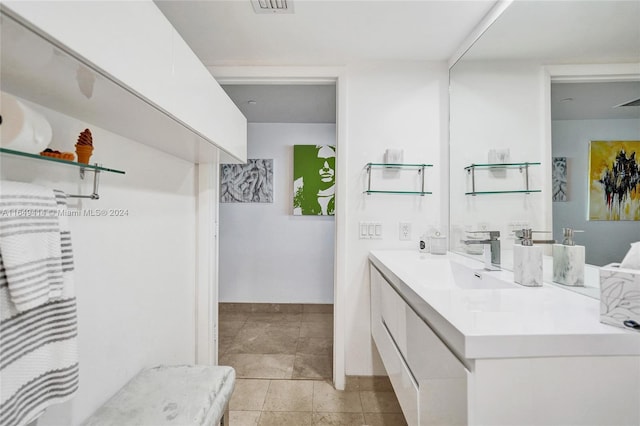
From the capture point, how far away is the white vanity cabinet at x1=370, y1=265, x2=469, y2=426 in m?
0.72

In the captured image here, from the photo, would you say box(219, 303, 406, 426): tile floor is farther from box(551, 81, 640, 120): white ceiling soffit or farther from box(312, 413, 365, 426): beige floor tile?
box(551, 81, 640, 120): white ceiling soffit

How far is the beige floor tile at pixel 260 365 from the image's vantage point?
2115 mm

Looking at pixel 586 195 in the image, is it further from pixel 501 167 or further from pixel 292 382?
pixel 292 382

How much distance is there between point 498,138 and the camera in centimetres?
147

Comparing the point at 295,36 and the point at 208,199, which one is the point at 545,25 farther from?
the point at 208,199

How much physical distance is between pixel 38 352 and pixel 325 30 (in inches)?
71.2

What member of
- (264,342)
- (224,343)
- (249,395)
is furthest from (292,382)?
(224,343)

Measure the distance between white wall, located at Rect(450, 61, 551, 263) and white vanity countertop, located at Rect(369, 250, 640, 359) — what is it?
0.38m

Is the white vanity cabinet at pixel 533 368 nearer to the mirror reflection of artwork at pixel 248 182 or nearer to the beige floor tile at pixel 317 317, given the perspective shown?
the beige floor tile at pixel 317 317

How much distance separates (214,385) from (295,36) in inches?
71.9

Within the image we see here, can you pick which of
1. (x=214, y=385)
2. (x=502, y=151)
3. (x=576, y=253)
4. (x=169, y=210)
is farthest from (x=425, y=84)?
(x=214, y=385)

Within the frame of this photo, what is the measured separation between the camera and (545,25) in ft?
3.91

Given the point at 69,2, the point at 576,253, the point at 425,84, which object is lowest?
the point at 576,253

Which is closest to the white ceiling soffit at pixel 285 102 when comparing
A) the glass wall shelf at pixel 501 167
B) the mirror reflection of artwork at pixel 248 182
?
the mirror reflection of artwork at pixel 248 182
